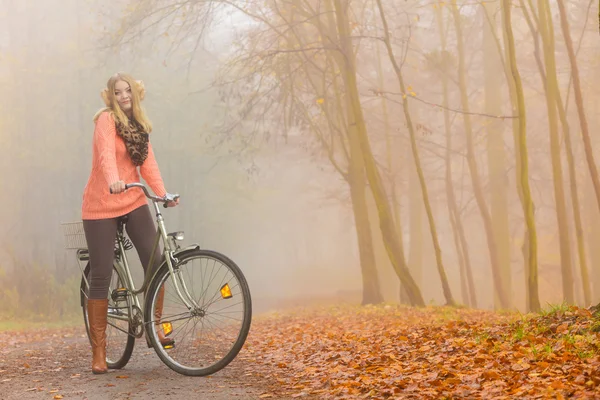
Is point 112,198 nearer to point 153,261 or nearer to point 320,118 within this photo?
point 153,261

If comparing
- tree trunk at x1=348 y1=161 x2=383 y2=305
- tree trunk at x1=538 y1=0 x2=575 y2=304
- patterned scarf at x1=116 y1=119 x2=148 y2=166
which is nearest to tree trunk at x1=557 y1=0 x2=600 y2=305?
tree trunk at x1=538 y1=0 x2=575 y2=304

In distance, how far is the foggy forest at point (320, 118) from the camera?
52.9ft

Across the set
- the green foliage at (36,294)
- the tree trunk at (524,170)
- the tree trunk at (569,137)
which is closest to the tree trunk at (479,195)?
the tree trunk at (569,137)

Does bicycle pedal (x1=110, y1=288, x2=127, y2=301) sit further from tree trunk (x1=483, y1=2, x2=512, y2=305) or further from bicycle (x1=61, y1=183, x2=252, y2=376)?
tree trunk (x1=483, y1=2, x2=512, y2=305)

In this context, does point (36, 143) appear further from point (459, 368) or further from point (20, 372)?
point (459, 368)

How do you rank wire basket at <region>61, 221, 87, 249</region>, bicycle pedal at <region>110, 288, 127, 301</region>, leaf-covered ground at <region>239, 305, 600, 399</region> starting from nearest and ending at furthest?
leaf-covered ground at <region>239, 305, 600, 399</region>
bicycle pedal at <region>110, 288, 127, 301</region>
wire basket at <region>61, 221, 87, 249</region>

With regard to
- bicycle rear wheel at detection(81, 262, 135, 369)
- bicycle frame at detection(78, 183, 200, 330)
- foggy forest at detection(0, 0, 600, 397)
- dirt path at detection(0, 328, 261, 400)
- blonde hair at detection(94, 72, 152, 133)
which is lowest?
dirt path at detection(0, 328, 261, 400)

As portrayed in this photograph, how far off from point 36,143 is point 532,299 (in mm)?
18494

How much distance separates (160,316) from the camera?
5406mm

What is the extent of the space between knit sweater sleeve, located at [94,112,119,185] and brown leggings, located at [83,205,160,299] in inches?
16.4

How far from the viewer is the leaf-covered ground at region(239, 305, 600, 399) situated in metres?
4.25

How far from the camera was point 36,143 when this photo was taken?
82.1 feet

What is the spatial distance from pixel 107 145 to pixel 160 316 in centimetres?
129

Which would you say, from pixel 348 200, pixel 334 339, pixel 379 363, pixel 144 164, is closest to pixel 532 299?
pixel 334 339
